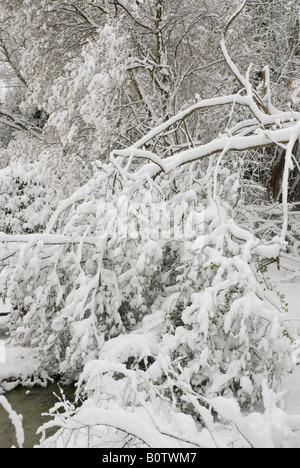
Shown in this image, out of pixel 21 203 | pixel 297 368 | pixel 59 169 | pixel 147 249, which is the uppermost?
pixel 59 169

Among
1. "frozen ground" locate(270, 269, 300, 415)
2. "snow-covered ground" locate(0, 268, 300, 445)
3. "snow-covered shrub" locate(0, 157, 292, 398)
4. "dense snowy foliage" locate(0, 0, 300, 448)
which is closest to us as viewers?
"dense snowy foliage" locate(0, 0, 300, 448)

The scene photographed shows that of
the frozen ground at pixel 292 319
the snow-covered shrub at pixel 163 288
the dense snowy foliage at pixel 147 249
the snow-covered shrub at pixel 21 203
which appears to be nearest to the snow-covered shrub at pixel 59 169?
the dense snowy foliage at pixel 147 249

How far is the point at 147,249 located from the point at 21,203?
4.96m

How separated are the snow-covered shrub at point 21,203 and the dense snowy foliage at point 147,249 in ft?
0.13

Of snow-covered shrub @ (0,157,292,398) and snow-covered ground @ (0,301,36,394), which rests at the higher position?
Answer: snow-covered shrub @ (0,157,292,398)

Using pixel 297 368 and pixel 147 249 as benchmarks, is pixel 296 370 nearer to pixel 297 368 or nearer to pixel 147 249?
pixel 297 368

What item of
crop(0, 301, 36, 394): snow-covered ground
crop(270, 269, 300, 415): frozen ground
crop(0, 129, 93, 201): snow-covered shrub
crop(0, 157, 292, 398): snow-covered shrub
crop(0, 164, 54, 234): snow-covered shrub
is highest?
crop(0, 129, 93, 201): snow-covered shrub

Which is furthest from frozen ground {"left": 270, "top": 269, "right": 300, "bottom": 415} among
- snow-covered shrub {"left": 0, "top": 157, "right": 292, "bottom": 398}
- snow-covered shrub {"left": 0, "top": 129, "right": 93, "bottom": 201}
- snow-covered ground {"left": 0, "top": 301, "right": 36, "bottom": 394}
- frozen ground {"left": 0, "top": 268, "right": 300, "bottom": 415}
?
snow-covered shrub {"left": 0, "top": 129, "right": 93, "bottom": 201}

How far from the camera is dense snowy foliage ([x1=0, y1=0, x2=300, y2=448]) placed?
Result: 8.57 ft

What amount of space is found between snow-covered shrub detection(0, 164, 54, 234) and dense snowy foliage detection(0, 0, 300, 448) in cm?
4

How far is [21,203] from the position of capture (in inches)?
360

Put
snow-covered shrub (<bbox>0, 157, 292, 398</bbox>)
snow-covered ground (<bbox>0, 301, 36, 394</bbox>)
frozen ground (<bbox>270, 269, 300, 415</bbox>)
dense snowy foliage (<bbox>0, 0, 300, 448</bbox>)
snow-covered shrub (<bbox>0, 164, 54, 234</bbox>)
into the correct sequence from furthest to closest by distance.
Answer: snow-covered shrub (<bbox>0, 164, 54, 234</bbox>) < snow-covered ground (<bbox>0, 301, 36, 394</bbox>) < frozen ground (<bbox>270, 269, 300, 415</bbox>) < snow-covered shrub (<bbox>0, 157, 292, 398</bbox>) < dense snowy foliage (<bbox>0, 0, 300, 448</bbox>)

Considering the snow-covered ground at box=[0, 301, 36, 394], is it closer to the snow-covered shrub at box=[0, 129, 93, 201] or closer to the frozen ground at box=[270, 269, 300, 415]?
the snow-covered shrub at box=[0, 129, 93, 201]

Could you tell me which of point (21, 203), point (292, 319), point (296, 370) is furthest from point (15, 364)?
point (292, 319)
